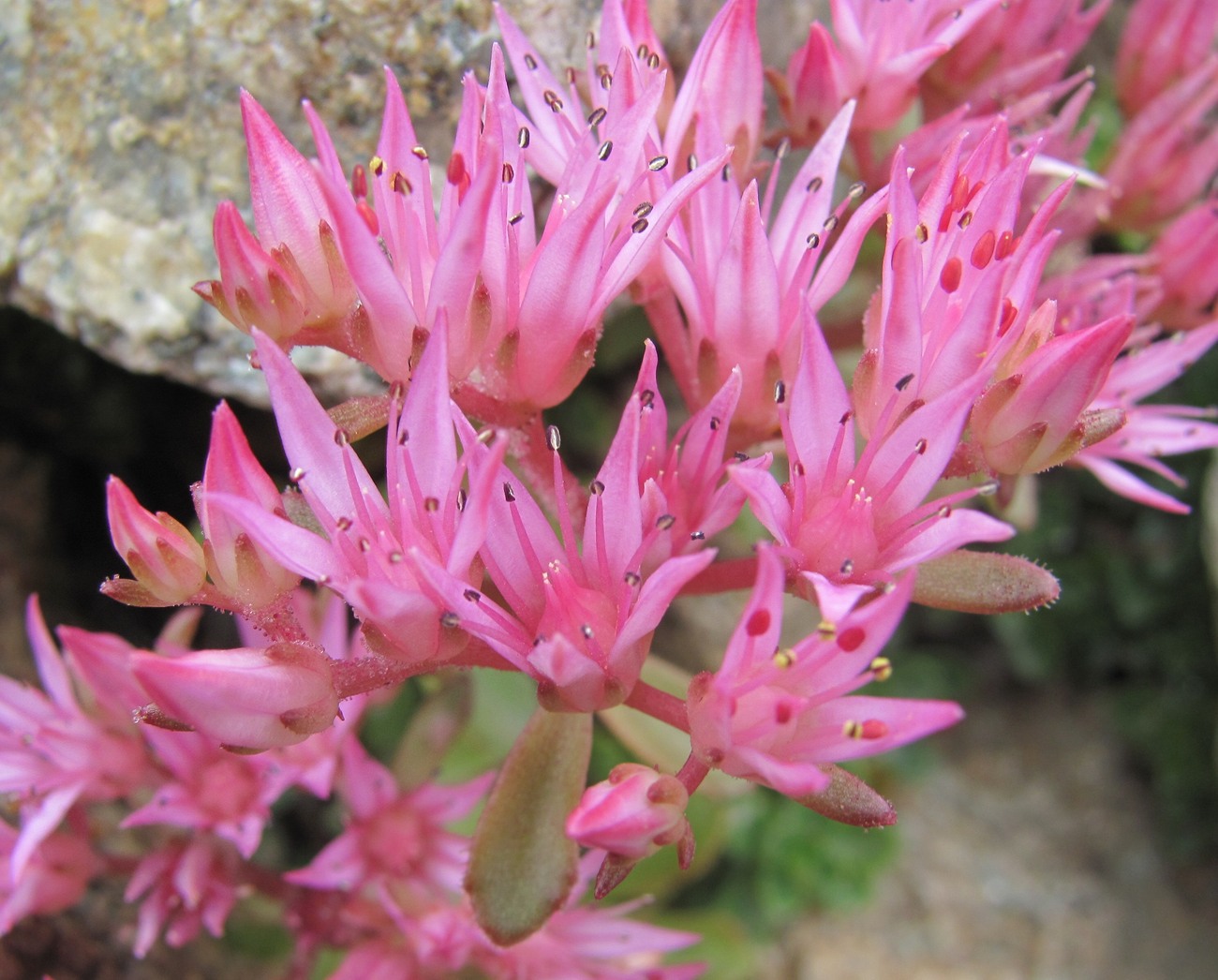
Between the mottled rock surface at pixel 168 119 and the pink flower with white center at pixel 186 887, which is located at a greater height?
the mottled rock surface at pixel 168 119

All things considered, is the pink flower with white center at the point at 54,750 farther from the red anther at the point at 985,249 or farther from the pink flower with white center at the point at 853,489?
the red anther at the point at 985,249

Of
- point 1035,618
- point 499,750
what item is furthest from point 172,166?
point 1035,618

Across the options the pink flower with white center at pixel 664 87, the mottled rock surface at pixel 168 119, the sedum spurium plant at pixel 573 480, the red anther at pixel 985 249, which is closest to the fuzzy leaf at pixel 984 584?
the sedum spurium plant at pixel 573 480

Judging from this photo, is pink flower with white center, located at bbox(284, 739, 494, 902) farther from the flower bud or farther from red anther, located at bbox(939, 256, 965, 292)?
red anther, located at bbox(939, 256, 965, 292)

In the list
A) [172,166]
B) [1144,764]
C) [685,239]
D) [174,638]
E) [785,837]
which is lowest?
[1144,764]

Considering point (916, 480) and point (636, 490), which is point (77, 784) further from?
point (916, 480)

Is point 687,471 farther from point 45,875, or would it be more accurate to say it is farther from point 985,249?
point 45,875

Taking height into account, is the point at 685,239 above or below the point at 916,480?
above
